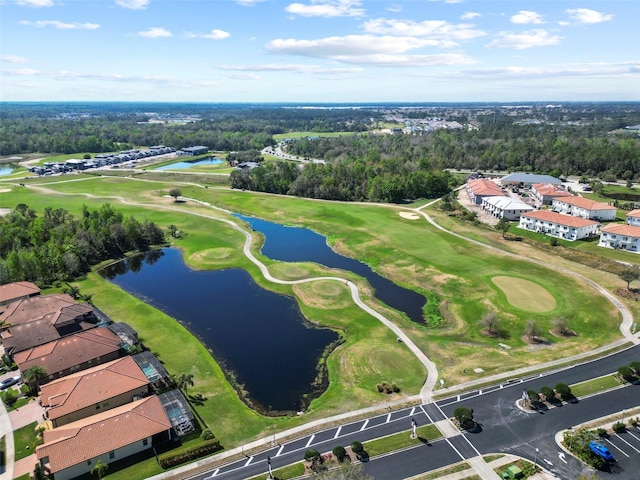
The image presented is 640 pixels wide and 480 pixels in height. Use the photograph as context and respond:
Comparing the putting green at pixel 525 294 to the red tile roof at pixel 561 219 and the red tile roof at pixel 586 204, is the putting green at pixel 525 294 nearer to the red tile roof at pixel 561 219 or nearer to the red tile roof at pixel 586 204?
the red tile roof at pixel 561 219

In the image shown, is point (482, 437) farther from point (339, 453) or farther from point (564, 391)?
point (339, 453)

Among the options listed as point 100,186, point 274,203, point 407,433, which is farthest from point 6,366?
point 100,186

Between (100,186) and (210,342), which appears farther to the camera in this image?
(100,186)

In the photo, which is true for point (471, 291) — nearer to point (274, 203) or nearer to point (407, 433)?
point (407, 433)

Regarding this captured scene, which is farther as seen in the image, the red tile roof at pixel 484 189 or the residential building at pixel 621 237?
the red tile roof at pixel 484 189

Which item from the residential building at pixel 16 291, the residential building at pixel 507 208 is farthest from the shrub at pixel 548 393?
the residential building at pixel 16 291

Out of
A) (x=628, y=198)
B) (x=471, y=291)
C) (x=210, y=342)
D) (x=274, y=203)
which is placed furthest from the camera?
(x=274, y=203)

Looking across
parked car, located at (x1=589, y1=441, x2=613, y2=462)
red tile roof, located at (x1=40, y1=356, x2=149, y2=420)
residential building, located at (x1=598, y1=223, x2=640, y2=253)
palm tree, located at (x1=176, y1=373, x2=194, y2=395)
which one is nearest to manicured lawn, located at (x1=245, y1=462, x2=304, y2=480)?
palm tree, located at (x1=176, y1=373, x2=194, y2=395)
